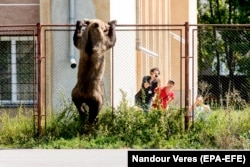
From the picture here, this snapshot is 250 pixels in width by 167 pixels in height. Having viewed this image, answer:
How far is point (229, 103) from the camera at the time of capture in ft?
66.4

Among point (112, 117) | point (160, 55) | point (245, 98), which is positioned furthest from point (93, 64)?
point (160, 55)

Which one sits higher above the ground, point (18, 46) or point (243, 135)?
point (18, 46)

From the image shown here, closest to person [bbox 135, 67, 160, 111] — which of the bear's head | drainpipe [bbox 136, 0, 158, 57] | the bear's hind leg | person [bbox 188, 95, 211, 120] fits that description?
person [bbox 188, 95, 211, 120]

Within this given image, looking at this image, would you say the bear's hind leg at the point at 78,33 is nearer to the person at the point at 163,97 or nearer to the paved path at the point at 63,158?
the person at the point at 163,97

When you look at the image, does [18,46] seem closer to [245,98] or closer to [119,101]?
[119,101]

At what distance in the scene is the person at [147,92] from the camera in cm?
2020

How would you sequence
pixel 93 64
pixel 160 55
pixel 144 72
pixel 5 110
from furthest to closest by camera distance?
pixel 160 55 < pixel 144 72 < pixel 5 110 < pixel 93 64

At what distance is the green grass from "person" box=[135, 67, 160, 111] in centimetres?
44

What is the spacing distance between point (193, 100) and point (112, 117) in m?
1.76

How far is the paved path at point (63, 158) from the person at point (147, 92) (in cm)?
174

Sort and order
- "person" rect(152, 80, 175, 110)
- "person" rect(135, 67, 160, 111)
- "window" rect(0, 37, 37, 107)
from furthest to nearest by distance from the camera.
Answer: "window" rect(0, 37, 37, 107) → "person" rect(135, 67, 160, 111) → "person" rect(152, 80, 175, 110)

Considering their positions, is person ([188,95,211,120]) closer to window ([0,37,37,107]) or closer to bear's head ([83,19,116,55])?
bear's head ([83,19,116,55])

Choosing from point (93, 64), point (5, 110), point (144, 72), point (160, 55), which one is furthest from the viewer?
point (160, 55)

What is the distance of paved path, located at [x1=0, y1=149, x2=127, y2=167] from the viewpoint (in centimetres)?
1606
